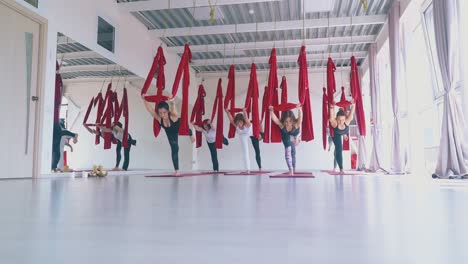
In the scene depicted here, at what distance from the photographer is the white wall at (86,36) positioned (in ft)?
17.1

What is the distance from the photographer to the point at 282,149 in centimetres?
1287

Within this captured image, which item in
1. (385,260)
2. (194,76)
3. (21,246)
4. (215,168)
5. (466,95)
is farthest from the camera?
(194,76)

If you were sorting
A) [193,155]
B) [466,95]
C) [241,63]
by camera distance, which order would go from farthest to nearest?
1. [193,155]
2. [241,63]
3. [466,95]

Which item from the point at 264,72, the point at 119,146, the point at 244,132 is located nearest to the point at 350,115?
the point at 244,132

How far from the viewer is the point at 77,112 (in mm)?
6297

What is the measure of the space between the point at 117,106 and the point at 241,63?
5.98 meters

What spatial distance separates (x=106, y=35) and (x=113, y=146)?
2429 mm

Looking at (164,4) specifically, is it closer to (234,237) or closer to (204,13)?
(204,13)

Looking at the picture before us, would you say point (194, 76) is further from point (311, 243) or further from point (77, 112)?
point (311, 243)

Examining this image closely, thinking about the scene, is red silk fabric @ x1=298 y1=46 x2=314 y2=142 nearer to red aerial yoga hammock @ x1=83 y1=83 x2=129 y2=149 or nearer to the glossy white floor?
red aerial yoga hammock @ x1=83 y1=83 x2=129 y2=149

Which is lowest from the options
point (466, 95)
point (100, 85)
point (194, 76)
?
point (466, 95)

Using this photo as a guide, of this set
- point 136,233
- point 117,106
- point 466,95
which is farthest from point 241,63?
point 136,233

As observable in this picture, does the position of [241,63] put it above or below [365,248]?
above

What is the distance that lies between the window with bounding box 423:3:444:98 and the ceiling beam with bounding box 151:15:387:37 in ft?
5.87
